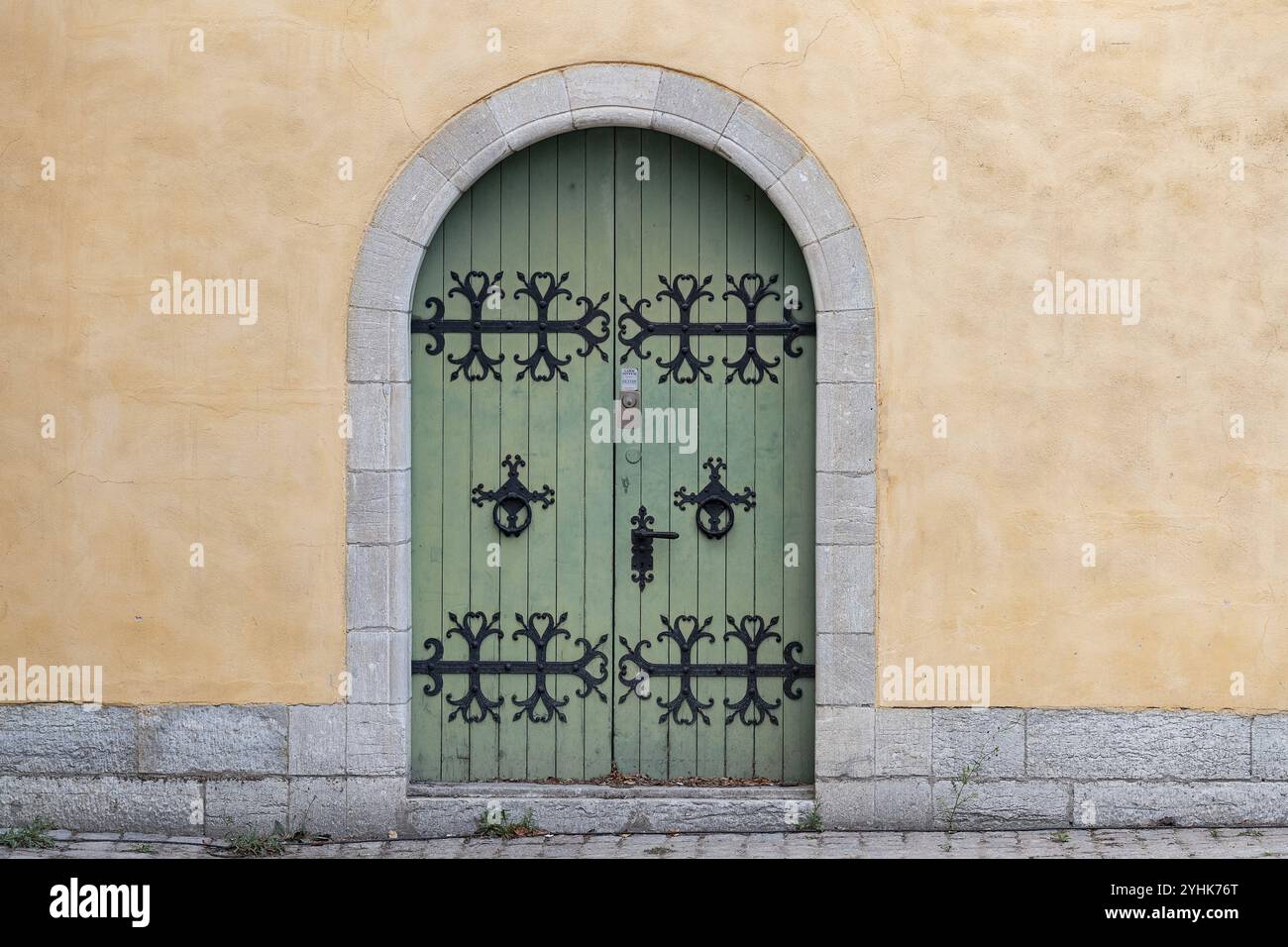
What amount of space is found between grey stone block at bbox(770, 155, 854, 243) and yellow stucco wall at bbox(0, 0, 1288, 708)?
0.17 feet

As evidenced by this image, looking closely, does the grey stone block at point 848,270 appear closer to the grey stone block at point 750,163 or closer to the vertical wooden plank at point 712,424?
the grey stone block at point 750,163

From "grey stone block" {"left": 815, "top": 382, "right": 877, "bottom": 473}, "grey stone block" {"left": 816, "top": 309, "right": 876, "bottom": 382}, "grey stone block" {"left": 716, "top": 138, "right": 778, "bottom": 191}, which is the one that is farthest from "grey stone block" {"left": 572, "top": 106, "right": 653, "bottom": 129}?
"grey stone block" {"left": 815, "top": 382, "right": 877, "bottom": 473}

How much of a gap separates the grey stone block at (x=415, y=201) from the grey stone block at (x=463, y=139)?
4cm

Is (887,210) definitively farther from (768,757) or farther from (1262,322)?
(768,757)

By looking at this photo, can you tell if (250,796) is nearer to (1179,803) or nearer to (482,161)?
(482,161)

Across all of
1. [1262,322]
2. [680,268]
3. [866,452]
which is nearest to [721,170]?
[680,268]

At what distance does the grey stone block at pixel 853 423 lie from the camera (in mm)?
6047

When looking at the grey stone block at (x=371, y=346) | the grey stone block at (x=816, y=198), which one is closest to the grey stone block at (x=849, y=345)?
the grey stone block at (x=816, y=198)

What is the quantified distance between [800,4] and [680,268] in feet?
3.61

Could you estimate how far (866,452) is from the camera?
6.05 m

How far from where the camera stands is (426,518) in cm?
632

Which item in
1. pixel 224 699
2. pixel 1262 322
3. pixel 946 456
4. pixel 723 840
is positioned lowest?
pixel 723 840

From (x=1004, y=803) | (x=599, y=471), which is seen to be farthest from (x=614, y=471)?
(x=1004, y=803)

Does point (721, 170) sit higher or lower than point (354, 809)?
higher
